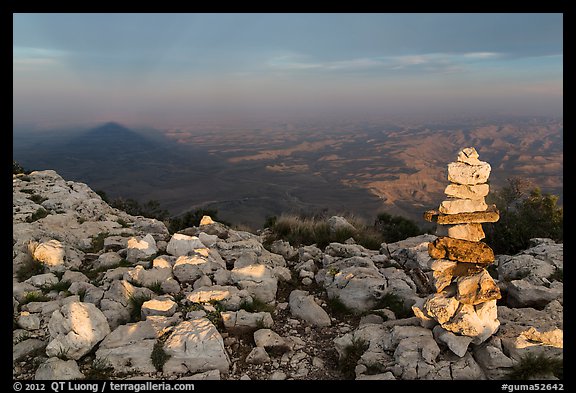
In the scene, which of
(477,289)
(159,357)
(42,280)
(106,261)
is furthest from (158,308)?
(477,289)

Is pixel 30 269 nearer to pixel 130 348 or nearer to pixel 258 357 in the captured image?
pixel 130 348

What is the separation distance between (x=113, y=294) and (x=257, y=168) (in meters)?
48.4

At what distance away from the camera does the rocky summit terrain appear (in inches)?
239

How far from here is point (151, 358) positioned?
20.2 feet

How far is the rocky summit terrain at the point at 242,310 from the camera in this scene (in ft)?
19.9

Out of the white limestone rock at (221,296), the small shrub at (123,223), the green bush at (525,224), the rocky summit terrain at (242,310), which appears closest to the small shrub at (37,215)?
the rocky summit terrain at (242,310)

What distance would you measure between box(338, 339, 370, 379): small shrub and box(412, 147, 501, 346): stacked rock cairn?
1.28 m

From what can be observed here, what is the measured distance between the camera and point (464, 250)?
21.0ft

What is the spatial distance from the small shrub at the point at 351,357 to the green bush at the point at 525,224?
8.52 m

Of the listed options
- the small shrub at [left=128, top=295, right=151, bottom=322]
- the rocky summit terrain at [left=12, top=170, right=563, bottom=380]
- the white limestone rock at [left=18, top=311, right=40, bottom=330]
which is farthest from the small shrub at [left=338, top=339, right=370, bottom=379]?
the white limestone rock at [left=18, top=311, right=40, bottom=330]

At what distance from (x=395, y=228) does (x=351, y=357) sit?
29.5ft

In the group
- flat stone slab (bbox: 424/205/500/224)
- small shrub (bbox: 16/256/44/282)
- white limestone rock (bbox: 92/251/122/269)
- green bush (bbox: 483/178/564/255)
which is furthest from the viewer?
green bush (bbox: 483/178/564/255)

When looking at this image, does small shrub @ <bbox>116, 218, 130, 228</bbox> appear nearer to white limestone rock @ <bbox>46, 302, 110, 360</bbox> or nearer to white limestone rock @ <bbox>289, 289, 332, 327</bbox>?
white limestone rock @ <bbox>46, 302, 110, 360</bbox>

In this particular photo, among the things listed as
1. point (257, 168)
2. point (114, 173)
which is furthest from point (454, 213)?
point (114, 173)
